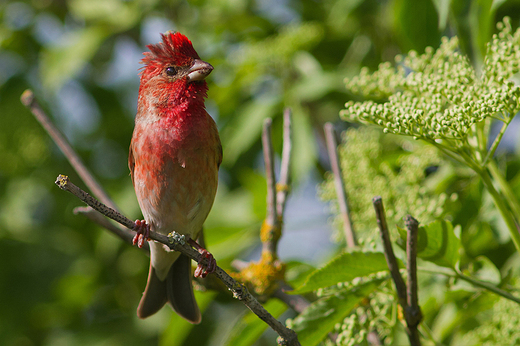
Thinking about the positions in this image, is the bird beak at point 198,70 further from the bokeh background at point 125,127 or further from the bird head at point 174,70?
the bokeh background at point 125,127

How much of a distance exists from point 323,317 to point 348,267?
30cm

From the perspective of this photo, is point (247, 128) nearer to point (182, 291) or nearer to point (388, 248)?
point (182, 291)

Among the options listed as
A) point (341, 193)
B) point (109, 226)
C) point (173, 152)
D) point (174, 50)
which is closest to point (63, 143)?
point (109, 226)

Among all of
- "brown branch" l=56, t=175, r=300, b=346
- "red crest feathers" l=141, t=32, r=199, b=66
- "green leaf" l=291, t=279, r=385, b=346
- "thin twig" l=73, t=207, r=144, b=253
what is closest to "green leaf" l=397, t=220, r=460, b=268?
"green leaf" l=291, t=279, r=385, b=346

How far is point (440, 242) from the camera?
7.02 feet

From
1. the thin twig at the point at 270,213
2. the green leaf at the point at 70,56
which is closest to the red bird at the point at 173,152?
the thin twig at the point at 270,213

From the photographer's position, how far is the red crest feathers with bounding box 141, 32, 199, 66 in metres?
3.19

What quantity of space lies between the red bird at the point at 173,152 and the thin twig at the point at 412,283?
1.49 metres

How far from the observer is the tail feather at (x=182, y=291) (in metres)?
3.22

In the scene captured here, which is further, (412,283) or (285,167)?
(285,167)

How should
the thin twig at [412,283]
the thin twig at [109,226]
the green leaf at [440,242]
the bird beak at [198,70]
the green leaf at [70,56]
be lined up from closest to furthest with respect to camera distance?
the thin twig at [412,283] < the green leaf at [440,242] < the thin twig at [109,226] < the bird beak at [198,70] < the green leaf at [70,56]

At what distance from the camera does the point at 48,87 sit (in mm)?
5027

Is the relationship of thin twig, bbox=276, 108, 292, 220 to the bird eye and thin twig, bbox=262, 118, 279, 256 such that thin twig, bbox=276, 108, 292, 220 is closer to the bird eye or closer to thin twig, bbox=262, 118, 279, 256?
thin twig, bbox=262, 118, 279, 256

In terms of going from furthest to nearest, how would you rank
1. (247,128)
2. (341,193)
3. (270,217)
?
(247,128), (270,217), (341,193)
